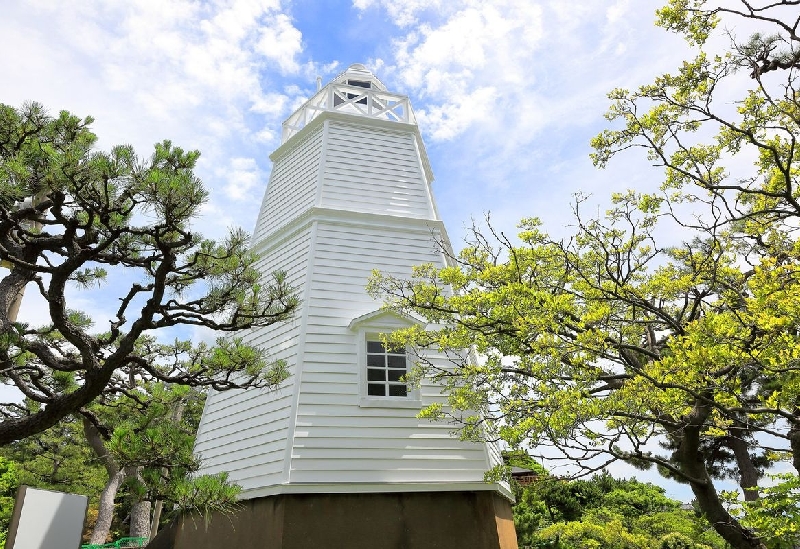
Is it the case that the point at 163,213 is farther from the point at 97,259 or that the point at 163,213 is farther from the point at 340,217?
the point at 340,217

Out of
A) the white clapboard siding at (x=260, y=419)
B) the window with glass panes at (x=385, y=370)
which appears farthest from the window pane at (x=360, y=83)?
the window with glass panes at (x=385, y=370)

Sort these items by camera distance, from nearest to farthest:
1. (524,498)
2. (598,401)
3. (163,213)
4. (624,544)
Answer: (163,213)
(598,401)
(624,544)
(524,498)

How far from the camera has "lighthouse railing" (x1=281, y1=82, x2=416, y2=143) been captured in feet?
34.9

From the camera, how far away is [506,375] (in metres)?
6.65

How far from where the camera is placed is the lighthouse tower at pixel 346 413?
634 centimetres

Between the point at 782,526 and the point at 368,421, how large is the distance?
194 inches

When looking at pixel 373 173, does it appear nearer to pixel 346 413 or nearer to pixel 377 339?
pixel 377 339

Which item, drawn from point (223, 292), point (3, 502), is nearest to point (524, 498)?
point (223, 292)

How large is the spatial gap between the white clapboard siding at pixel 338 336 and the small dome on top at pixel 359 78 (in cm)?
261

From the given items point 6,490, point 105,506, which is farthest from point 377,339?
point 6,490

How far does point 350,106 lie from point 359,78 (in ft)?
6.86

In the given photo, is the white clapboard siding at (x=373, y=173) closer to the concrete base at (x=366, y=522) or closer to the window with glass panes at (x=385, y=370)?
the window with glass panes at (x=385, y=370)

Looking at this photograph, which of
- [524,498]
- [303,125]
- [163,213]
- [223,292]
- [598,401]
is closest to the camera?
[163,213]

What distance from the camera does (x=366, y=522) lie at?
6.30 metres
